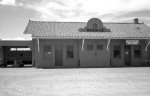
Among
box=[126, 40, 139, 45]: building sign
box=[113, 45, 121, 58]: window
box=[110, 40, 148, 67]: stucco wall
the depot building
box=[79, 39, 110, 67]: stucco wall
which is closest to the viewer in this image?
the depot building

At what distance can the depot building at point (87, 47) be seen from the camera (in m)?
22.4

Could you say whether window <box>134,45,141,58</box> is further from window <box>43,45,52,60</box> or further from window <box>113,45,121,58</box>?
window <box>43,45,52,60</box>

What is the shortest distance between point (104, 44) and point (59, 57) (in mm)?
5440

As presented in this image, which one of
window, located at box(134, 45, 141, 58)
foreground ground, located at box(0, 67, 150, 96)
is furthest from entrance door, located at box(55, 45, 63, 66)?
foreground ground, located at box(0, 67, 150, 96)

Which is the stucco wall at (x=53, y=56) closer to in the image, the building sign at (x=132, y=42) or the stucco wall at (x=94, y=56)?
the stucco wall at (x=94, y=56)

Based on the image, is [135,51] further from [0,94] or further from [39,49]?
[0,94]

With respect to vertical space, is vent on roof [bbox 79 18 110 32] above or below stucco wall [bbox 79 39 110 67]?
above

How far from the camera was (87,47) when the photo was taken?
2300 centimetres

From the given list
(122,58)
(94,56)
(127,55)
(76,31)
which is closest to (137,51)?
(127,55)

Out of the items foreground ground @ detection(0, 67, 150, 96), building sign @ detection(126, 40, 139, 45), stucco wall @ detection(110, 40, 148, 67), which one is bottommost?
foreground ground @ detection(0, 67, 150, 96)

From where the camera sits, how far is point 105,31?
24.8 meters

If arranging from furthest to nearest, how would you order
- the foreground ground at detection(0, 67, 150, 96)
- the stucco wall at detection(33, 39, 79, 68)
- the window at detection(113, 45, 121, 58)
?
1. the window at detection(113, 45, 121, 58)
2. the stucco wall at detection(33, 39, 79, 68)
3. the foreground ground at detection(0, 67, 150, 96)

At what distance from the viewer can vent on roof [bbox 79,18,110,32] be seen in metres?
24.5

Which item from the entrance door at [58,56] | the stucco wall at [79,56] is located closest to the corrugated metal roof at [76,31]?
the stucco wall at [79,56]
